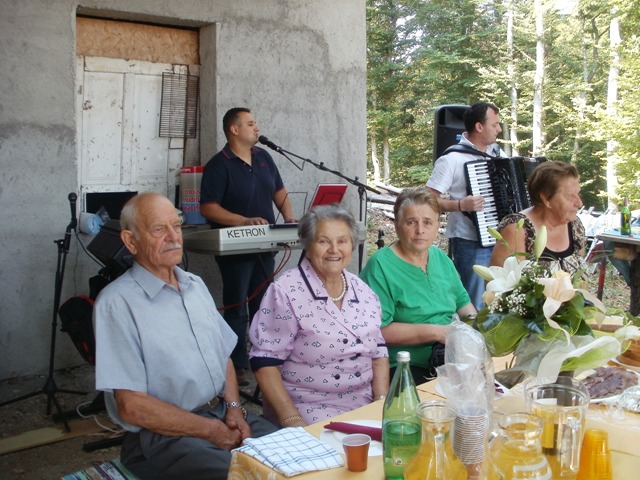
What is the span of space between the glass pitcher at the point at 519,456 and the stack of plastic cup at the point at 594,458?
13 centimetres

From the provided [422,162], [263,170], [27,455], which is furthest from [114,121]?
[422,162]

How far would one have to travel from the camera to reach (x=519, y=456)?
1.38 meters

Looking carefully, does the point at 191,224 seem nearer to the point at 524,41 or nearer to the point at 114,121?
the point at 114,121

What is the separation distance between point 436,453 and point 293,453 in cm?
42

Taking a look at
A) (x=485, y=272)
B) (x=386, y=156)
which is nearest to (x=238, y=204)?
(x=485, y=272)

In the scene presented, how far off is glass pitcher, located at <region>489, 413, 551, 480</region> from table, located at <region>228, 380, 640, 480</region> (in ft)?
0.67

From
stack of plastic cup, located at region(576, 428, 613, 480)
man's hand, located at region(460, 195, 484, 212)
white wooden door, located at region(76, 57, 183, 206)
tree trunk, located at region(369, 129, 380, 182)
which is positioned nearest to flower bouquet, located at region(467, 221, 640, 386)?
stack of plastic cup, located at region(576, 428, 613, 480)

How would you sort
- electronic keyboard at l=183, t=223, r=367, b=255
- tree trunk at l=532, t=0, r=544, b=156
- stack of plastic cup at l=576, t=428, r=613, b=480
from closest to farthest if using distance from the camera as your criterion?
stack of plastic cup at l=576, t=428, r=613, b=480 → electronic keyboard at l=183, t=223, r=367, b=255 → tree trunk at l=532, t=0, r=544, b=156

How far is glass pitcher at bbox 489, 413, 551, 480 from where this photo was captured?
4.51ft

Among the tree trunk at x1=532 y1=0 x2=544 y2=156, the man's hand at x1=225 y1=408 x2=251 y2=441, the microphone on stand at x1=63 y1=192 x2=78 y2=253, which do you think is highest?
the tree trunk at x1=532 y1=0 x2=544 y2=156

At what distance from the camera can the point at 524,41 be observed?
22375 mm

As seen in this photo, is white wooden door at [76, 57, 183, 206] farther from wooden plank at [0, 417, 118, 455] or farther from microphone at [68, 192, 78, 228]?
wooden plank at [0, 417, 118, 455]

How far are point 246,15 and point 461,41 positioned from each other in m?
19.0

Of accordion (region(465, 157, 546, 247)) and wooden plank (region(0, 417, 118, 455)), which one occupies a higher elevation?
accordion (region(465, 157, 546, 247))
